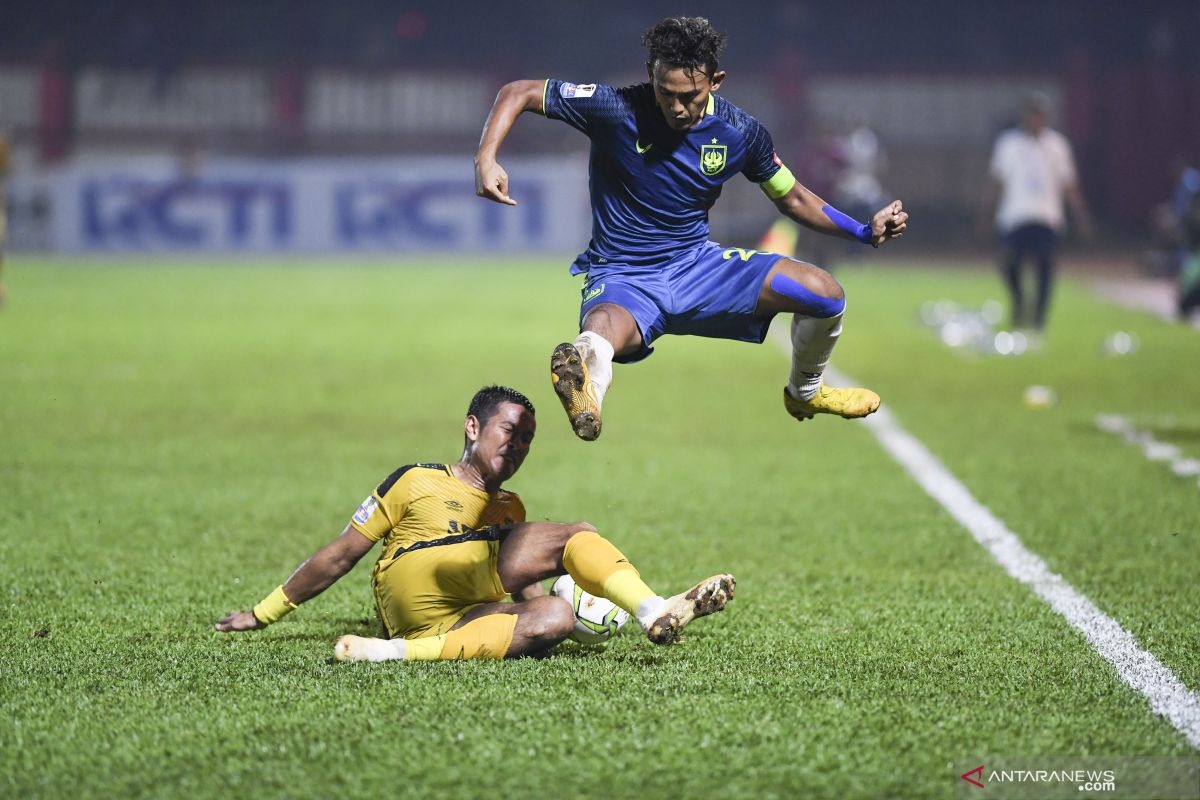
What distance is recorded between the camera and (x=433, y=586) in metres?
4.96

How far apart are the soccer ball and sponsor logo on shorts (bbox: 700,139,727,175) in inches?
→ 61.5

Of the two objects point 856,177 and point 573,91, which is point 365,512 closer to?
point 573,91

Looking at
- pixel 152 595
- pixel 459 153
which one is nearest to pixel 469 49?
pixel 459 153

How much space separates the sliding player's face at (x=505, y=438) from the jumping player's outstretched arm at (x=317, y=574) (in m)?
0.46

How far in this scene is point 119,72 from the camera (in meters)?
39.7

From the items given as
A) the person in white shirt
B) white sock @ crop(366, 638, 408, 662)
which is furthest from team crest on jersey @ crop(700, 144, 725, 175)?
the person in white shirt

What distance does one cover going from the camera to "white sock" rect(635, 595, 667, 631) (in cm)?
461

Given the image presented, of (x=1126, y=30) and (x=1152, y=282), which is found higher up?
(x=1126, y=30)

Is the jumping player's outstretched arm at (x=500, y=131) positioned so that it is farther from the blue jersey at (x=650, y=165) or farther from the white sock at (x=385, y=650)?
the white sock at (x=385, y=650)

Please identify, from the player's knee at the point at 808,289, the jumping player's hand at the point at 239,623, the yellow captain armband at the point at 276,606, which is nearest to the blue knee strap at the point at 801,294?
the player's knee at the point at 808,289

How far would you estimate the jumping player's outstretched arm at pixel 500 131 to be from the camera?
5.04 m

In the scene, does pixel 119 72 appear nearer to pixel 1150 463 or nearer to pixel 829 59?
pixel 829 59

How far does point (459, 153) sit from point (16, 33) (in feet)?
37.5

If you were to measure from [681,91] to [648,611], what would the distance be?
1.76 m
